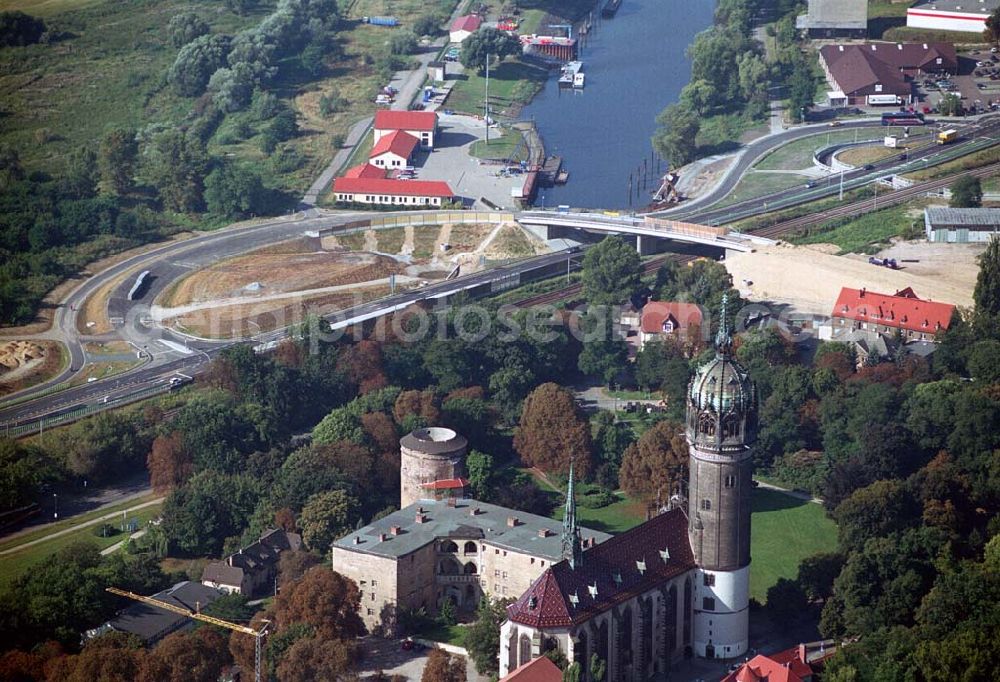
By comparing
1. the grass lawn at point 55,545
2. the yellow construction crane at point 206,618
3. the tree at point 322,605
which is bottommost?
the grass lawn at point 55,545

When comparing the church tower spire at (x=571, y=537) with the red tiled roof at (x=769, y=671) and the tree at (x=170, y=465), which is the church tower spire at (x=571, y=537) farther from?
the tree at (x=170, y=465)

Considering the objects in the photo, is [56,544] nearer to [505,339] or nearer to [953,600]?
[505,339]

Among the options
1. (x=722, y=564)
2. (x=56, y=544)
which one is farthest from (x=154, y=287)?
(x=722, y=564)

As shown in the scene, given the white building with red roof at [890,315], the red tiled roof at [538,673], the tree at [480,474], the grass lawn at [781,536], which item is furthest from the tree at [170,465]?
the white building with red roof at [890,315]

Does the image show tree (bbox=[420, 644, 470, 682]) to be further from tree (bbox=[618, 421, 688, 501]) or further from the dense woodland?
tree (bbox=[618, 421, 688, 501])

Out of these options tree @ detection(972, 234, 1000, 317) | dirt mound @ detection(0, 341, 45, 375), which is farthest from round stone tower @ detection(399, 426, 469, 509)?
tree @ detection(972, 234, 1000, 317)
